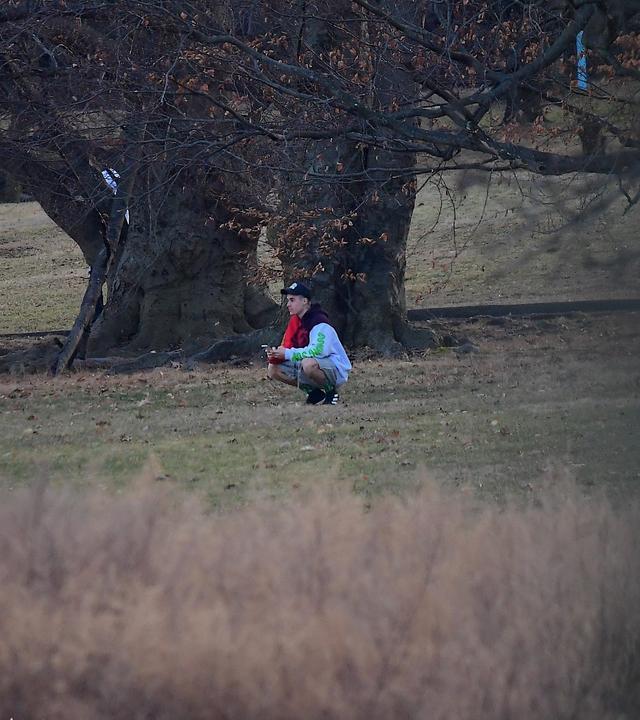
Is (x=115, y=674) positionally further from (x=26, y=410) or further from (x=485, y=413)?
(x=26, y=410)

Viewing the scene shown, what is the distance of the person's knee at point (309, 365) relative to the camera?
11.1m

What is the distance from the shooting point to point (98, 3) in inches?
438

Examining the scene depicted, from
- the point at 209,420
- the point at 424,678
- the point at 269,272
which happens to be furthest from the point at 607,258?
the point at 269,272

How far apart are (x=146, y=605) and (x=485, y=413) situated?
6672mm

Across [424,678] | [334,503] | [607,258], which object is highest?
[607,258]

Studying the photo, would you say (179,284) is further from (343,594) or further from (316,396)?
(343,594)

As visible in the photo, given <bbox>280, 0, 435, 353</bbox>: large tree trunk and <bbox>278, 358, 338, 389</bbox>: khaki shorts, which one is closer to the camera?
<bbox>278, 358, 338, 389</bbox>: khaki shorts

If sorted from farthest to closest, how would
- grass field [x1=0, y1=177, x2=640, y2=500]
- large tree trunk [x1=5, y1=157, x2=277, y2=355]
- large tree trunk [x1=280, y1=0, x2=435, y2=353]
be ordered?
1. large tree trunk [x1=5, y1=157, x2=277, y2=355]
2. large tree trunk [x1=280, y1=0, x2=435, y2=353]
3. grass field [x1=0, y1=177, x2=640, y2=500]

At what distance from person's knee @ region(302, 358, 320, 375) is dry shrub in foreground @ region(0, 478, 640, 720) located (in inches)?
182

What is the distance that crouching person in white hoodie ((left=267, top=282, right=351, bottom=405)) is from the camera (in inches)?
438

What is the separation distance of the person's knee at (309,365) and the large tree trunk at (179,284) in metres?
9.72

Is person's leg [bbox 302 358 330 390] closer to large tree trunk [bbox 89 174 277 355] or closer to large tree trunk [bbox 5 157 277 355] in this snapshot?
large tree trunk [bbox 5 157 277 355]

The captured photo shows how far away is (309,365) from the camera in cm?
1118

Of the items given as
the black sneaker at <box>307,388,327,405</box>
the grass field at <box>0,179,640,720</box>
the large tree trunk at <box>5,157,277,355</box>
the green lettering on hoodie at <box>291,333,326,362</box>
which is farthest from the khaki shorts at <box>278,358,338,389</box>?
the large tree trunk at <box>5,157,277,355</box>
